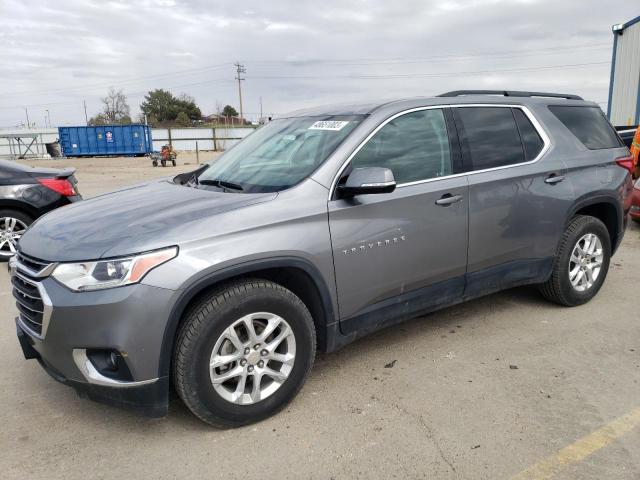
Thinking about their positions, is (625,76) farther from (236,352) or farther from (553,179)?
(236,352)

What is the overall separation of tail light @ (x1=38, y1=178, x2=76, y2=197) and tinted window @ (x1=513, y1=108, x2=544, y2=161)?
18.8ft

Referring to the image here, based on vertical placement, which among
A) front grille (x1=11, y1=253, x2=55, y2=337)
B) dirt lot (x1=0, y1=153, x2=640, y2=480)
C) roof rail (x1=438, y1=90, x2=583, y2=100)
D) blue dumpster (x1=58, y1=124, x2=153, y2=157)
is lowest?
dirt lot (x1=0, y1=153, x2=640, y2=480)

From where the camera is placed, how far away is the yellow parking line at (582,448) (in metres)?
2.46

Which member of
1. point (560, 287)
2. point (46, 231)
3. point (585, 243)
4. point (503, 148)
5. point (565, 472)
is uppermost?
point (503, 148)

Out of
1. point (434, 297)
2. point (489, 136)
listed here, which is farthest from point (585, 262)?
point (434, 297)

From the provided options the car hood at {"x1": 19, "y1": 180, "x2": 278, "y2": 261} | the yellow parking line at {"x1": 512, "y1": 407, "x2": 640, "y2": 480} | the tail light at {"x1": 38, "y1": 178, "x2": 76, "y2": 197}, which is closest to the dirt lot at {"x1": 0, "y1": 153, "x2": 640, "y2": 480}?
the yellow parking line at {"x1": 512, "y1": 407, "x2": 640, "y2": 480}

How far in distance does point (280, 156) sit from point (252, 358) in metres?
1.40

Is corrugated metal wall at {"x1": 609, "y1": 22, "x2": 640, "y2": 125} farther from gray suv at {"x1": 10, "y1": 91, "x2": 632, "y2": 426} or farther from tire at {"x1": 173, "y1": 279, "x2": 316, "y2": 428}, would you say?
tire at {"x1": 173, "y1": 279, "x2": 316, "y2": 428}

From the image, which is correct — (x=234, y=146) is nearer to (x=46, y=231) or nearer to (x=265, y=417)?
(x=46, y=231)

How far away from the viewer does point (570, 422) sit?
113 inches

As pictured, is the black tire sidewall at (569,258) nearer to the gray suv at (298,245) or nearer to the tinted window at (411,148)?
the gray suv at (298,245)

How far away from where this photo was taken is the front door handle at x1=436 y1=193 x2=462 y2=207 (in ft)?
11.3

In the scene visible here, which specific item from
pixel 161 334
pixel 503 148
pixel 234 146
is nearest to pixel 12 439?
pixel 161 334

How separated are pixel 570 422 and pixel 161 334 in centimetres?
224
